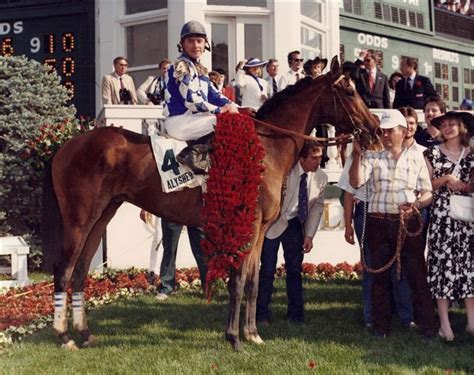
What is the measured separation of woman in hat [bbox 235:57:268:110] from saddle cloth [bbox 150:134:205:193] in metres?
4.88

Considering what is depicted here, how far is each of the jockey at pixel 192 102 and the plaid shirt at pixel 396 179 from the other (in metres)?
1.42

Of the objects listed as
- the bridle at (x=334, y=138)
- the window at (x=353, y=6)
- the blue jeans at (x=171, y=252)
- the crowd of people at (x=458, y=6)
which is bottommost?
the blue jeans at (x=171, y=252)

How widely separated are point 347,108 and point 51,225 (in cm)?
298

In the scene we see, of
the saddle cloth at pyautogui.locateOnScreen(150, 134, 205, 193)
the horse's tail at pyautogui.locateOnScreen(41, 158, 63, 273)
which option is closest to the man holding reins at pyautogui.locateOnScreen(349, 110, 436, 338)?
the saddle cloth at pyautogui.locateOnScreen(150, 134, 205, 193)

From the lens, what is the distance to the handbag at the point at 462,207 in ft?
20.4

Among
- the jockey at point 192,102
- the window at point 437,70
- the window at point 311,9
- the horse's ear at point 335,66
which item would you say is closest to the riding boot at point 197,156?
the jockey at point 192,102

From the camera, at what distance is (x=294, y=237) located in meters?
7.19

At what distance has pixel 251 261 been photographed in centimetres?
638

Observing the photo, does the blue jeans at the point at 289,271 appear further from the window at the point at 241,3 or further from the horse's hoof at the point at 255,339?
the window at the point at 241,3

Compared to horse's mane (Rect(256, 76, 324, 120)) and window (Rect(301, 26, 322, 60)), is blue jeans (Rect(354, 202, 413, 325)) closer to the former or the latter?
horse's mane (Rect(256, 76, 324, 120))

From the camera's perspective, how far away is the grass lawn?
5457 mm

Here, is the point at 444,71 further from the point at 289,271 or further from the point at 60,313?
the point at 60,313

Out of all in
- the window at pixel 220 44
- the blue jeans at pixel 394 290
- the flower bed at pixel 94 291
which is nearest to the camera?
the blue jeans at pixel 394 290

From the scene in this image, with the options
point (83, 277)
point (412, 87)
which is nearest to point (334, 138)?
point (83, 277)
